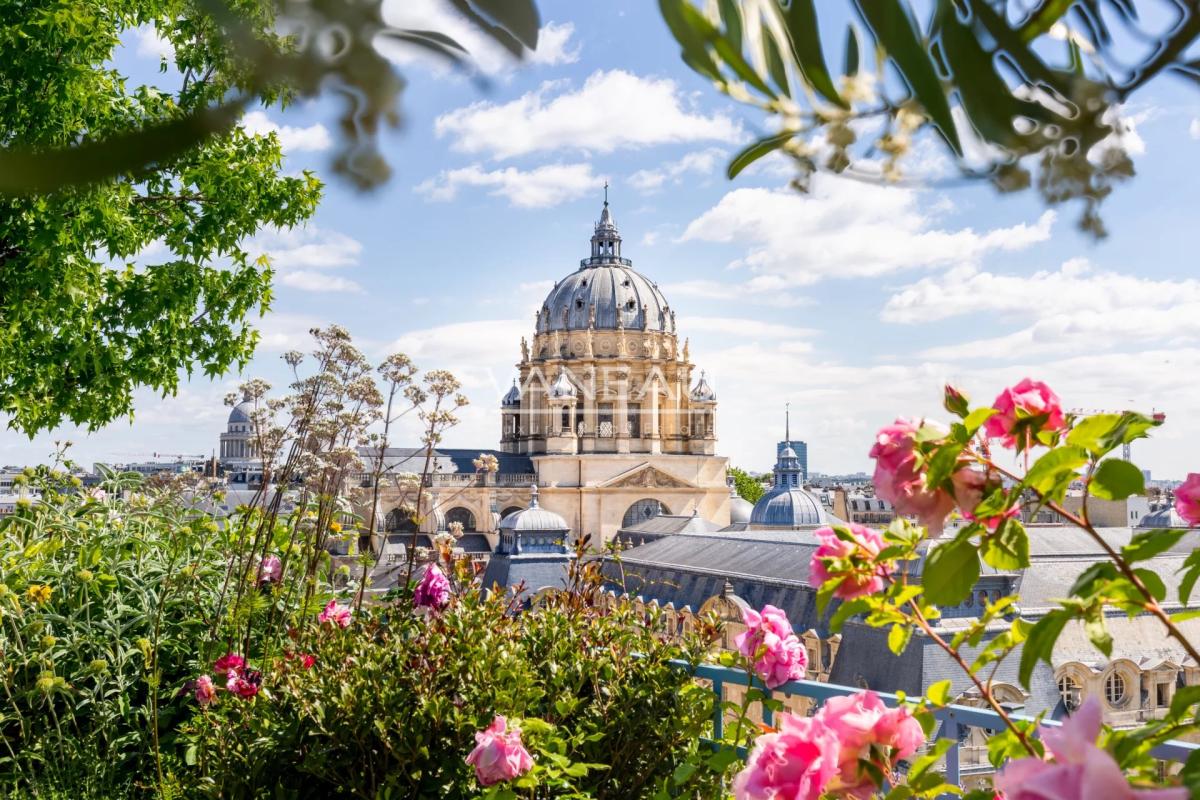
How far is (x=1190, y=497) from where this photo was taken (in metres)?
1.70

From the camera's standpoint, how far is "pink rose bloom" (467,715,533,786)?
7.83ft

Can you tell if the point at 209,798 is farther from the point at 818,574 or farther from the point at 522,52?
the point at 522,52

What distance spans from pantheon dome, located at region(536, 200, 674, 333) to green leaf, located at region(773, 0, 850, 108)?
4857cm

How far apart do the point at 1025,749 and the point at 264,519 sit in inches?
121

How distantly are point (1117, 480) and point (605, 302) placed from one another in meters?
48.6

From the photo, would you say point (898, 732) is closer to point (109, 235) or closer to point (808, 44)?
point (808, 44)

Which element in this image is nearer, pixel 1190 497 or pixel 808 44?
pixel 808 44

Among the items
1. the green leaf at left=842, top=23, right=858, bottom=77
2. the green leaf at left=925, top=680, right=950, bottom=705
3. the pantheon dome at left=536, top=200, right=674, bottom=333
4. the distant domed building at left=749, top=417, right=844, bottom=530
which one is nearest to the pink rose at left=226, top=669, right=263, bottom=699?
the green leaf at left=925, top=680, right=950, bottom=705

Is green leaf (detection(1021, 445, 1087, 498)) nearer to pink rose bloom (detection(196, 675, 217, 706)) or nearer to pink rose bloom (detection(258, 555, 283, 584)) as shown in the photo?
pink rose bloom (detection(196, 675, 217, 706))

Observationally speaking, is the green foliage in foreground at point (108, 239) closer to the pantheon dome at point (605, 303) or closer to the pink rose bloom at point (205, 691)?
the pink rose bloom at point (205, 691)

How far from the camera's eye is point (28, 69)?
5.97 m

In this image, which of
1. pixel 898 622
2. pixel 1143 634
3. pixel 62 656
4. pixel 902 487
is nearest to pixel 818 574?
pixel 898 622

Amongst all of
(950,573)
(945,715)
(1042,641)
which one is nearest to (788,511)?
(945,715)

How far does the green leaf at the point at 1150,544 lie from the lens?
1266 mm
